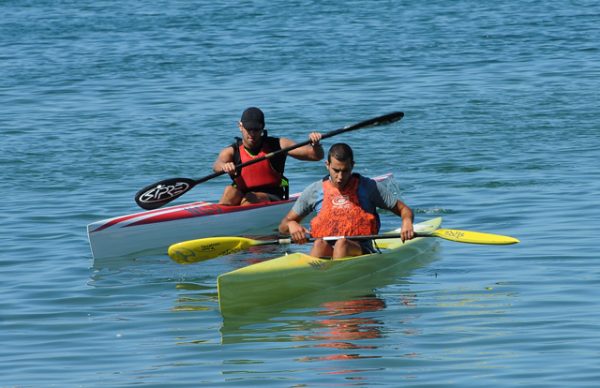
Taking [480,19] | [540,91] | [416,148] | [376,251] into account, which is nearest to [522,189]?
[416,148]

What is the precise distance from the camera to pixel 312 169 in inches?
703

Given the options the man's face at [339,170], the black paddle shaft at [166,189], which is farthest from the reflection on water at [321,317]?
the black paddle shaft at [166,189]

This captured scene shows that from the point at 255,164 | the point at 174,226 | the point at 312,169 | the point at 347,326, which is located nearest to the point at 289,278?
the point at 347,326

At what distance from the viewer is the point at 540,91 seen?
897 inches

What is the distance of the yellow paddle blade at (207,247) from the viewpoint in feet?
38.1

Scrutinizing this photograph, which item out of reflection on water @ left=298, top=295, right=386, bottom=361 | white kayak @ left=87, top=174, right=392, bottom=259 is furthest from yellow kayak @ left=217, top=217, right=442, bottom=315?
white kayak @ left=87, top=174, right=392, bottom=259

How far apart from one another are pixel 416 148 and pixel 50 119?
6.74 m

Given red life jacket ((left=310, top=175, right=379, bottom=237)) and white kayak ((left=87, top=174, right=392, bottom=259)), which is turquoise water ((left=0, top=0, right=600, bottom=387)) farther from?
red life jacket ((left=310, top=175, right=379, bottom=237))

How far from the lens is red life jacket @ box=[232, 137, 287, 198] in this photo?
1378cm

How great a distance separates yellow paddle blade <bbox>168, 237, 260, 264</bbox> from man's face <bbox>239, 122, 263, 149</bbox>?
7.12ft

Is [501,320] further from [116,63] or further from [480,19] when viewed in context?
[480,19]

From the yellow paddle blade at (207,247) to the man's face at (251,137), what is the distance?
217cm

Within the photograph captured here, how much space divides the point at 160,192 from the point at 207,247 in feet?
8.04

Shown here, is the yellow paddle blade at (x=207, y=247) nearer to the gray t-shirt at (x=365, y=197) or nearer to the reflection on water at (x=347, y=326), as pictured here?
the gray t-shirt at (x=365, y=197)
